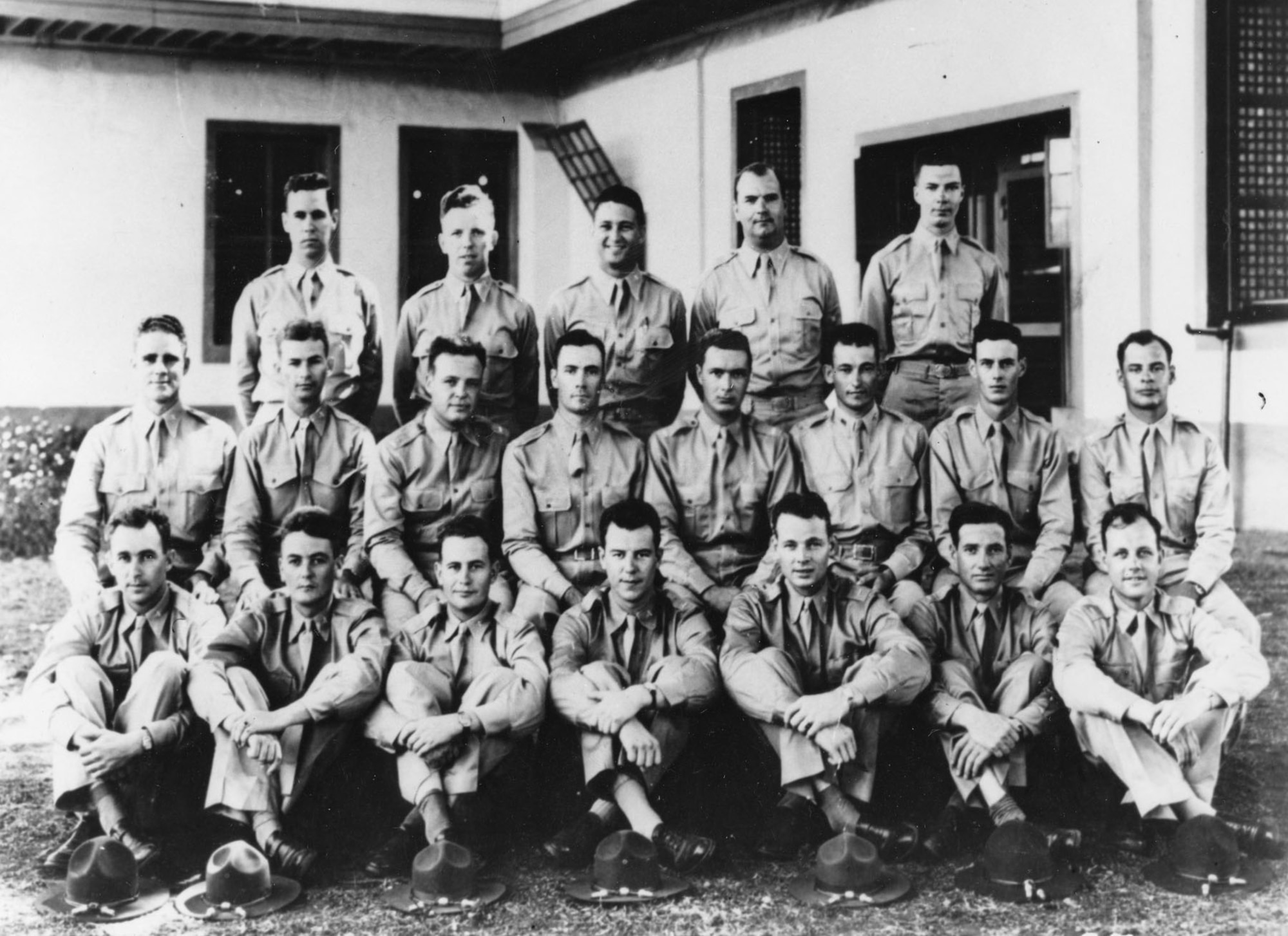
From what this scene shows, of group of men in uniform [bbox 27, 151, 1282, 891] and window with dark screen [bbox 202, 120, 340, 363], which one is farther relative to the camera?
window with dark screen [bbox 202, 120, 340, 363]

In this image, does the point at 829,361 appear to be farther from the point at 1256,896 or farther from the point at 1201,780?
the point at 1256,896

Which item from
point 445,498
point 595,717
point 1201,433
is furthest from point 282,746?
point 1201,433

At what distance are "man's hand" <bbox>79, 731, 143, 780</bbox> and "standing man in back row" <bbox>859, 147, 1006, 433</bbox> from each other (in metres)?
2.52

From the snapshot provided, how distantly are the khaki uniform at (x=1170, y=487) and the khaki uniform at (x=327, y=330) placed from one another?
93.9 inches

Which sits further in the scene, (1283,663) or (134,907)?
(1283,663)

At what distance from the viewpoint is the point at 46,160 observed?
786cm

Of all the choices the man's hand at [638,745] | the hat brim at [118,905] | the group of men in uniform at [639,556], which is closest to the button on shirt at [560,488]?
the group of men in uniform at [639,556]

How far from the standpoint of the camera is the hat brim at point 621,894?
9.06 ft

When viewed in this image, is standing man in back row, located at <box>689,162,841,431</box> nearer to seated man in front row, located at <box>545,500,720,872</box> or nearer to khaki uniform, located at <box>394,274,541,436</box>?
khaki uniform, located at <box>394,274,541,436</box>

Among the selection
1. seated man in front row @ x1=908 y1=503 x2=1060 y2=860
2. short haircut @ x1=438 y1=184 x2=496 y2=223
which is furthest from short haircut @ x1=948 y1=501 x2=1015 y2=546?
short haircut @ x1=438 y1=184 x2=496 y2=223

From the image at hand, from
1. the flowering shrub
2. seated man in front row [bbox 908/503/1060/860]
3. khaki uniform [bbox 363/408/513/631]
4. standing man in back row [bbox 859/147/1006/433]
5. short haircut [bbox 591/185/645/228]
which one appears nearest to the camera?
seated man in front row [bbox 908/503/1060/860]

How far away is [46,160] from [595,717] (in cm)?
643

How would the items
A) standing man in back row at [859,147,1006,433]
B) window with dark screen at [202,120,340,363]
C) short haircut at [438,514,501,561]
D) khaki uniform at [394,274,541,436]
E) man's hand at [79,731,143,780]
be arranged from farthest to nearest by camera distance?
window with dark screen at [202,120,340,363], khaki uniform at [394,274,541,436], standing man in back row at [859,147,1006,433], short haircut at [438,514,501,561], man's hand at [79,731,143,780]

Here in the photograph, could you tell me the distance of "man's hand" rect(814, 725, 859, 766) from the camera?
293 cm
